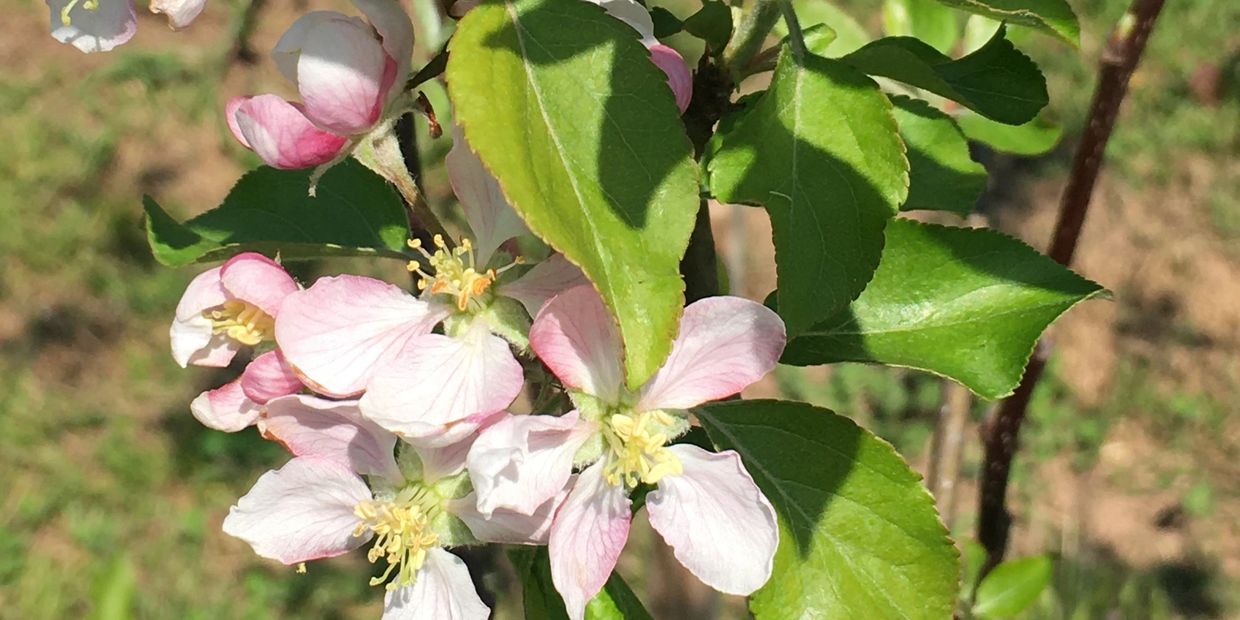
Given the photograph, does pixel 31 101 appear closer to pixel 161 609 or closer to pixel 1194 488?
pixel 161 609

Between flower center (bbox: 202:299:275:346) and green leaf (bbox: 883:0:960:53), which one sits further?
green leaf (bbox: 883:0:960:53)

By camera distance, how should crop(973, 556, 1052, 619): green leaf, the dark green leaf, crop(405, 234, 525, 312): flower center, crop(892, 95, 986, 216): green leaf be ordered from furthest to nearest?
crop(973, 556, 1052, 619): green leaf, crop(892, 95, 986, 216): green leaf, the dark green leaf, crop(405, 234, 525, 312): flower center

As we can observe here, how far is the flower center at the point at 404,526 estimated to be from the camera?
0.93 metres

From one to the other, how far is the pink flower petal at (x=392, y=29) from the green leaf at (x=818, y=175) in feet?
0.73

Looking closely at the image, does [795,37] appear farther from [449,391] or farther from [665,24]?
[449,391]

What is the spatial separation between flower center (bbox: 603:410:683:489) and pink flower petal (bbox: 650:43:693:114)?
23 cm

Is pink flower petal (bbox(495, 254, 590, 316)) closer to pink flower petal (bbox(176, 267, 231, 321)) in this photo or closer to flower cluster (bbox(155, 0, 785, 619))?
flower cluster (bbox(155, 0, 785, 619))

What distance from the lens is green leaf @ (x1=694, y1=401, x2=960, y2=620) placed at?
0.89 m

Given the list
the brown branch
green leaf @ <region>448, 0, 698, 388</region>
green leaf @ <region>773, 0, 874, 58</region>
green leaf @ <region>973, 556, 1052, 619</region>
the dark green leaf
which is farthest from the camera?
green leaf @ <region>973, 556, 1052, 619</region>

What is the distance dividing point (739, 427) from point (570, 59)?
13.0 inches

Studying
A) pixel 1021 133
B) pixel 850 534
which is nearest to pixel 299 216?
pixel 850 534

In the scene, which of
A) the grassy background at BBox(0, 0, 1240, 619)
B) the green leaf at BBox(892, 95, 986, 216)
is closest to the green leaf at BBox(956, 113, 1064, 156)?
the green leaf at BBox(892, 95, 986, 216)

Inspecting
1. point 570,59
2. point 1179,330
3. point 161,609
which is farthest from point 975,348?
point 1179,330

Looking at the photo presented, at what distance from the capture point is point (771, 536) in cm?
82
